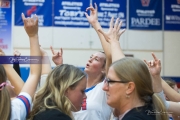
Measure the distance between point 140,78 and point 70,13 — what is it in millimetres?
6757

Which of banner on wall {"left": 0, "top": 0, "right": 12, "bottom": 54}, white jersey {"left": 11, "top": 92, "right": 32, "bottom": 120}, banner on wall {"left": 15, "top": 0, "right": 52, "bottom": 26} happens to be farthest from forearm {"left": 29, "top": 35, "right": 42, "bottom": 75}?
banner on wall {"left": 15, "top": 0, "right": 52, "bottom": 26}

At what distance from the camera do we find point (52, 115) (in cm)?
→ 186

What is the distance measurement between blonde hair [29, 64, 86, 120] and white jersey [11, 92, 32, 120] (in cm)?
5

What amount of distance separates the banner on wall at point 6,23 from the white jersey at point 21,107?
6136mm

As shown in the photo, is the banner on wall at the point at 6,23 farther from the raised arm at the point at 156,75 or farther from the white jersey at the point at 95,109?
the raised arm at the point at 156,75

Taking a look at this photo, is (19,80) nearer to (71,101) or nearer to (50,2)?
(71,101)

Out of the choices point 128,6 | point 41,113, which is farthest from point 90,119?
point 128,6

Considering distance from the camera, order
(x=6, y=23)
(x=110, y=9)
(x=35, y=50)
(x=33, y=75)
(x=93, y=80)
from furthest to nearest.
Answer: (x=110, y=9) → (x=6, y=23) → (x=93, y=80) → (x=35, y=50) → (x=33, y=75)

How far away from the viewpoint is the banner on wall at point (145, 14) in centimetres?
879

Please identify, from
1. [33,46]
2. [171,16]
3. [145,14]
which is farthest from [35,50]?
[171,16]

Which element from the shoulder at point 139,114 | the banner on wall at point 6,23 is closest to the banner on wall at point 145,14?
the banner on wall at point 6,23

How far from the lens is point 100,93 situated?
3.05 metres

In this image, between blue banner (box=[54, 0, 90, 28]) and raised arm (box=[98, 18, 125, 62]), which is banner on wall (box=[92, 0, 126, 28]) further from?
raised arm (box=[98, 18, 125, 62])

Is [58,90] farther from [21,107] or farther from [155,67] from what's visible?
[155,67]
